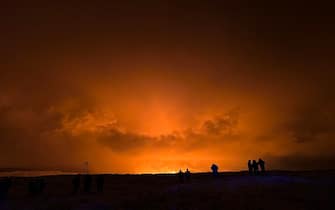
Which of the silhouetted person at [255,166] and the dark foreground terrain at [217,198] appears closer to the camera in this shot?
the dark foreground terrain at [217,198]

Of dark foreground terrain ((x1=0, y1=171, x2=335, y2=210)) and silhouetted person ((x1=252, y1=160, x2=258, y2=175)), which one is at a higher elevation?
silhouetted person ((x1=252, y1=160, x2=258, y2=175))

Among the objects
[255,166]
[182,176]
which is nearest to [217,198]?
[182,176]

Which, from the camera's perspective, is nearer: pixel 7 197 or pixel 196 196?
pixel 196 196

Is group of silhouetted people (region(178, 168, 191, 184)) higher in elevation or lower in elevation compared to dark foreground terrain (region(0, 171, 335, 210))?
higher

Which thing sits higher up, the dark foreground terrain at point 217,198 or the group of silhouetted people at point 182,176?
the group of silhouetted people at point 182,176

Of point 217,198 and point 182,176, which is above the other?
point 182,176

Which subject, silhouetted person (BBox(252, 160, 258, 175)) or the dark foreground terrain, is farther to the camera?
silhouetted person (BBox(252, 160, 258, 175))

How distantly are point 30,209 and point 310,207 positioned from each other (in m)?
24.2

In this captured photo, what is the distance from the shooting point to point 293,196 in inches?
1449

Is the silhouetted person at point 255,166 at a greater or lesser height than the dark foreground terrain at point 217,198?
greater

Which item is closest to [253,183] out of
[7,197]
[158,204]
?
[158,204]

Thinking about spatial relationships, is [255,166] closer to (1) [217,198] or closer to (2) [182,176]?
(2) [182,176]

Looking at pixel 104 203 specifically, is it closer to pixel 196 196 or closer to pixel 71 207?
pixel 71 207

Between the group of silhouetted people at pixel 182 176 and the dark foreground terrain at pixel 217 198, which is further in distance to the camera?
the group of silhouetted people at pixel 182 176
